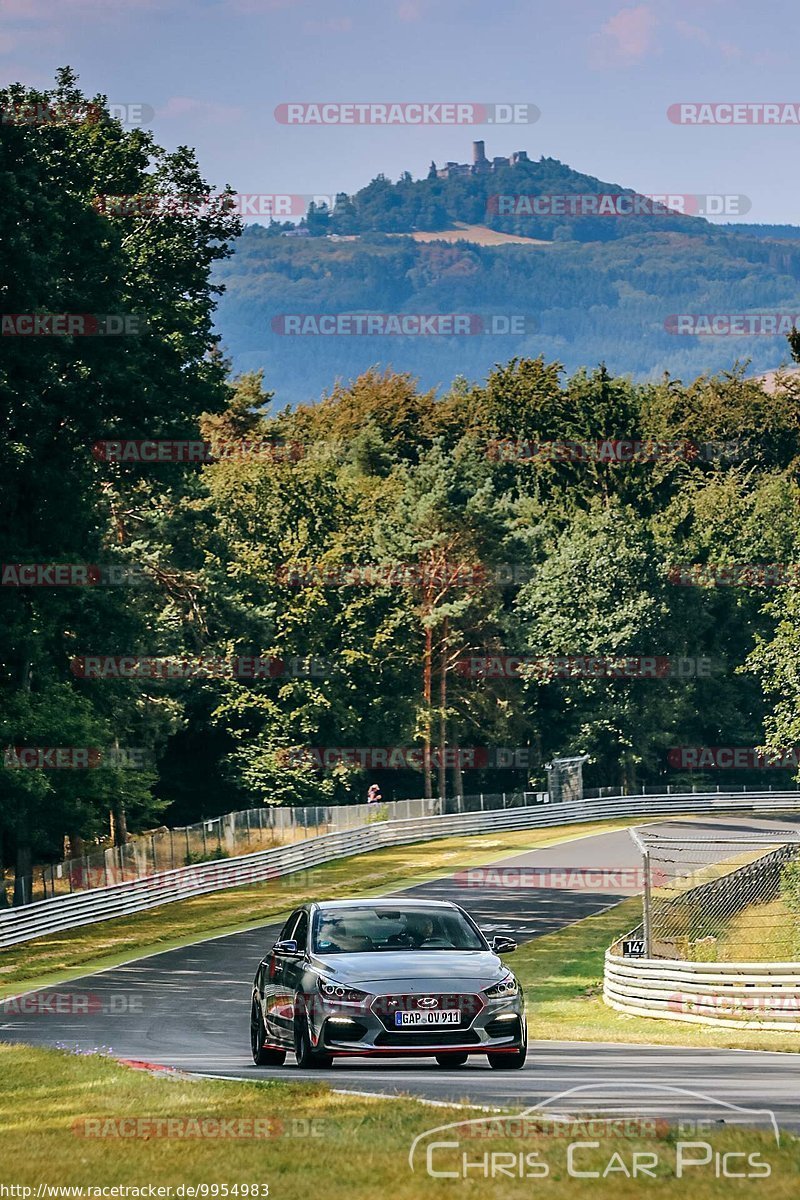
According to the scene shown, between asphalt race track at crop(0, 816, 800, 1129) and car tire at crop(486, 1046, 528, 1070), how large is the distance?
95mm

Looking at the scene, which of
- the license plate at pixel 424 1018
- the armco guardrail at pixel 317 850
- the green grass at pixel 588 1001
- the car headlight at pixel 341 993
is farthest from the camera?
the armco guardrail at pixel 317 850

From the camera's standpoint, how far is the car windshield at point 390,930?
15.8m

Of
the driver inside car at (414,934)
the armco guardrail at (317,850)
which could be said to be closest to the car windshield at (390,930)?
the driver inside car at (414,934)

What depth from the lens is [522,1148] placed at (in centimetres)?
955

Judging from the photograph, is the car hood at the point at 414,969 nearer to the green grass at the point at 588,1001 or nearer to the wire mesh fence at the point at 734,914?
the green grass at the point at 588,1001

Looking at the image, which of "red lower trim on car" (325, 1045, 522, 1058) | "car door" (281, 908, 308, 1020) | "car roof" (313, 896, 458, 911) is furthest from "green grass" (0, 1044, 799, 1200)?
"car roof" (313, 896, 458, 911)

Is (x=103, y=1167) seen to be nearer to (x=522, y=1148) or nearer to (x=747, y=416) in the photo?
(x=522, y=1148)

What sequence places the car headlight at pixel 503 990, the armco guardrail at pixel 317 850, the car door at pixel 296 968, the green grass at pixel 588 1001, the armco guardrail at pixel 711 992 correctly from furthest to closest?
the armco guardrail at pixel 317 850, the armco guardrail at pixel 711 992, the green grass at pixel 588 1001, the car door at pixel 296 968, the car headlight at pixel 503 990

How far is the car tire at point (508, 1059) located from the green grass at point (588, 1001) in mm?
5085

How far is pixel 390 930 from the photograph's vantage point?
1603 cm

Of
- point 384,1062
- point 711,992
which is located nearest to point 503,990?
point 384,1062

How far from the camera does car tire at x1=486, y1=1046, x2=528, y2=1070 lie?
49.5 ft

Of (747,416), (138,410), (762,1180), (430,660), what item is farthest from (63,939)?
(747,416)

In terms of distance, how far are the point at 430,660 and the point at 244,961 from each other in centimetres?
4719
